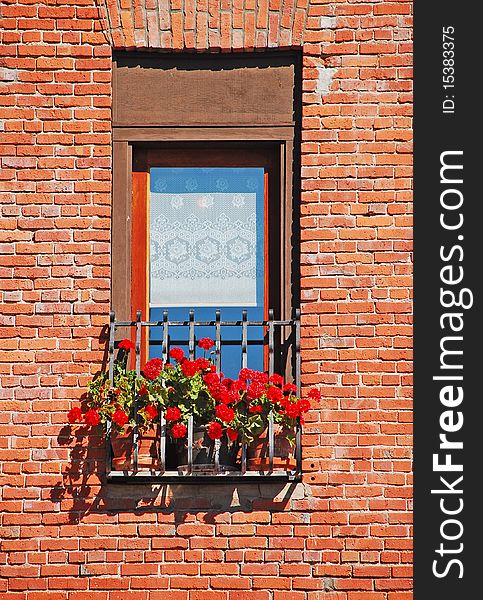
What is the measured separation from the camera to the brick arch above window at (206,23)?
693cm

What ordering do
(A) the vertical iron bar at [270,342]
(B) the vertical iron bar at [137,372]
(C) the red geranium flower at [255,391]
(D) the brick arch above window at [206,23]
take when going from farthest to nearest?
(D) the brick arch above window at [206,23], (A) the vertical iron bar at [270,342], (B) the vertical iron bar at [137,372], (C) the red geranium flower at [255,391]

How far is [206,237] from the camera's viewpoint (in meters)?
7.02

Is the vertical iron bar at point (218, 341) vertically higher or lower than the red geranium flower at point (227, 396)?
higher

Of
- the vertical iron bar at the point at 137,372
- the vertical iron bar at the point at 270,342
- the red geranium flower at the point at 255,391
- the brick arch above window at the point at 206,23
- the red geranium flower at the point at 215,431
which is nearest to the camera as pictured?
the red geranium flower at the point at 215,431

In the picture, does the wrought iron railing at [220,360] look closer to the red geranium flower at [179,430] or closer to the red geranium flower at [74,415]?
the red geranium flower at [179,430]

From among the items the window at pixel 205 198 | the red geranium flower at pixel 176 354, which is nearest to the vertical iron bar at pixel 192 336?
the red geranium flower at pixel 176 354

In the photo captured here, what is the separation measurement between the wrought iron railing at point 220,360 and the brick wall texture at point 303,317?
12 cm

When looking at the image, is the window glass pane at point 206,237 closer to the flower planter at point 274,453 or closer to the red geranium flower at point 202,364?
the red geranium flower at point 202,364

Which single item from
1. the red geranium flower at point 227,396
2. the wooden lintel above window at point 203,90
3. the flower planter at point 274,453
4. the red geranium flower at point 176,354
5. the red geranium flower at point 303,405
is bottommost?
the flower planter at point 274,453

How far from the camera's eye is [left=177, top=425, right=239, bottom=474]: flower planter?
6.50 m

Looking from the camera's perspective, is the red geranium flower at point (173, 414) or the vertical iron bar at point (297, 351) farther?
the vertical iron bar at point (297, 351)

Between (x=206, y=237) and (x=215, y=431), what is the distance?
1376 mm

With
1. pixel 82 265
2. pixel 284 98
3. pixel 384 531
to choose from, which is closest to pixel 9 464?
pixel 82 265

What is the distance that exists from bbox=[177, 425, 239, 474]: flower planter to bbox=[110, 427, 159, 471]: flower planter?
207 mm
